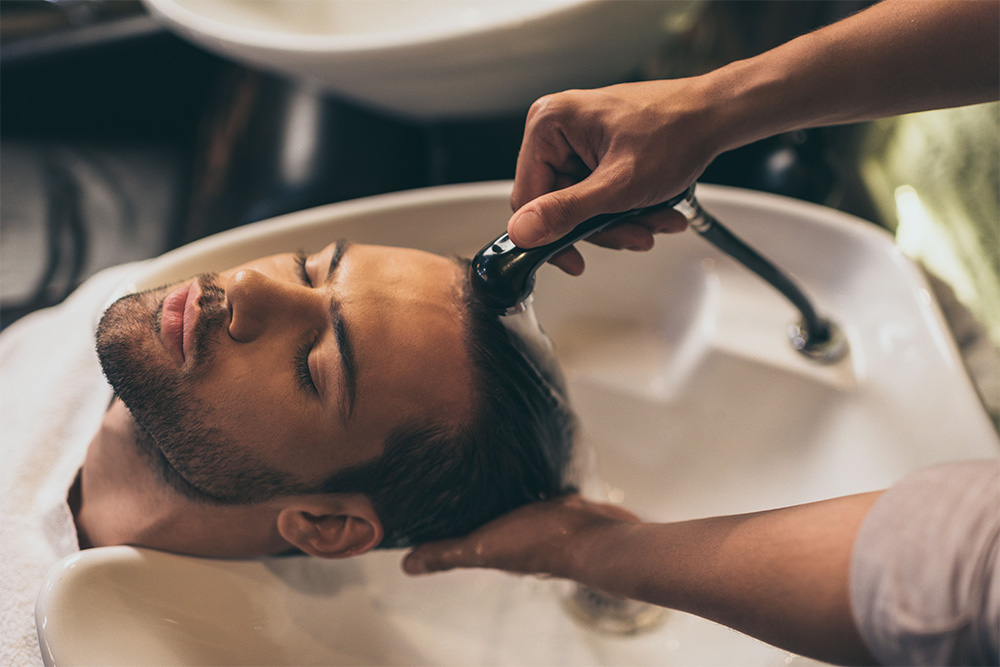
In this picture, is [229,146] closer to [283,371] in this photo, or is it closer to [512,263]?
[283,371]

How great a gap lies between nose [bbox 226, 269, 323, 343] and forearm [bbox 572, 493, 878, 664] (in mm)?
451

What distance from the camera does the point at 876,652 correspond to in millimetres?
500

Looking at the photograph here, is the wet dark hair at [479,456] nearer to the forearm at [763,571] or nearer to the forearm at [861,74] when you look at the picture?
the forearm at [763,571]

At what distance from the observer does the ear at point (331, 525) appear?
0.81 meters

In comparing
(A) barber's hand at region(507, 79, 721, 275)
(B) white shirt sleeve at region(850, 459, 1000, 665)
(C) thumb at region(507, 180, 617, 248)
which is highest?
(A) barber's hand at region(507, 79, 721, 275)

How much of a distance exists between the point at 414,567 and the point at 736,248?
62 centimetres

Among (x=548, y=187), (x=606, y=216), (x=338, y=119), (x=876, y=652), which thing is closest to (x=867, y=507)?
(x=876, y=652)

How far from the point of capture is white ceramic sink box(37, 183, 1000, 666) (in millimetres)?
806

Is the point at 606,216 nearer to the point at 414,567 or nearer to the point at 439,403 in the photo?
the point at 439,403

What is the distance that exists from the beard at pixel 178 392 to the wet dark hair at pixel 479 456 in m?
0.12

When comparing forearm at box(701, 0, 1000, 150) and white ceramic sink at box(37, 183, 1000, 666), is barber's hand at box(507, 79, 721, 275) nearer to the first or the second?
forearm at box(701, 0, 1000, 150)

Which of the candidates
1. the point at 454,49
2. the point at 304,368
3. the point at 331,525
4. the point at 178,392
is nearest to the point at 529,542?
A: the point at 331,525

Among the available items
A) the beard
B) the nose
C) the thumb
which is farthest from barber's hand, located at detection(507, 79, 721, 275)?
the beard

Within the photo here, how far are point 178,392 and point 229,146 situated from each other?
847 millimetres
